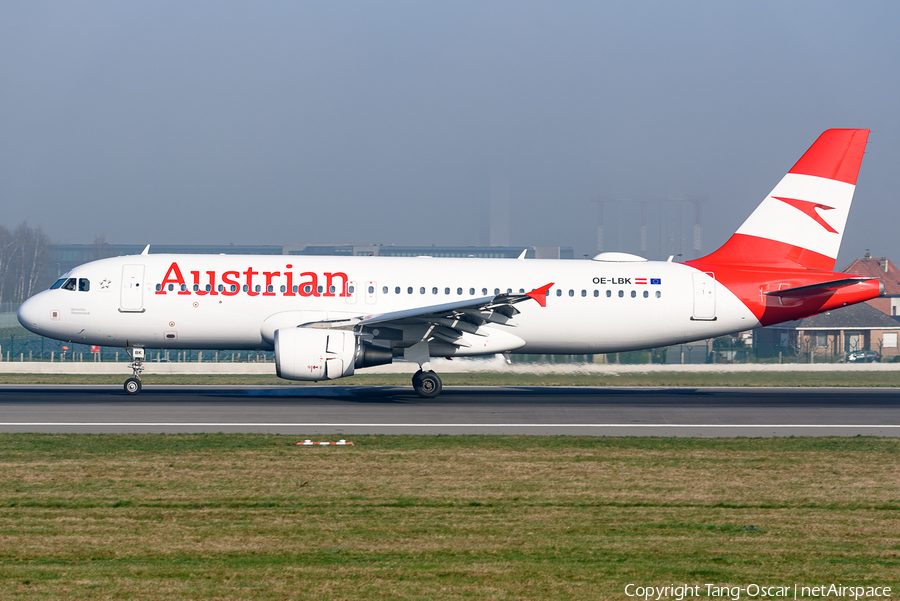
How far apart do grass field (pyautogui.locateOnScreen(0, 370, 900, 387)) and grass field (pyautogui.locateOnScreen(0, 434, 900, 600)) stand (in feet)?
51.7

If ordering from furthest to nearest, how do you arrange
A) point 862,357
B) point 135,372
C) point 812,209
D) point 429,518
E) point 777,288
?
point 862,357 < point 812,209 < point 777,288 < point 135,372 < point 429,518

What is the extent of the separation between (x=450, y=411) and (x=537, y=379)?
11514 mm

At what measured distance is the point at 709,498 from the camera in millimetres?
11242

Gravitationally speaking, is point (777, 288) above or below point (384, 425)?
above

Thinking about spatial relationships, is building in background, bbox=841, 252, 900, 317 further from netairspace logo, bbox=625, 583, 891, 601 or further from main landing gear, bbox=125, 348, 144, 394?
netairspace logo, bbox=625, 583, 891, 601

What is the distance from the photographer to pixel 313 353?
2288cm

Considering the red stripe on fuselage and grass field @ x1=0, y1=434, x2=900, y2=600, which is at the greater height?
the red stripe on fuselage

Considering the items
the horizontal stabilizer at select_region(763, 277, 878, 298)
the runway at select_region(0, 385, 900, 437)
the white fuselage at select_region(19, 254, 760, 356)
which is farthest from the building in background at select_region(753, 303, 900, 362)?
the runway at select_region(0, 385, 900, 437)

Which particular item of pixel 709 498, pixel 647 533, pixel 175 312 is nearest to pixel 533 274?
pixel 175 312

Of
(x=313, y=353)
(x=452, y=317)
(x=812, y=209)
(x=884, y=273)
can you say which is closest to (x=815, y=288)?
(x=812, y=209)

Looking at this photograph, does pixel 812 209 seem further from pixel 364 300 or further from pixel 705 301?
pixel 364 300

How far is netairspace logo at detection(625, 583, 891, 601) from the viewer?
279 inches

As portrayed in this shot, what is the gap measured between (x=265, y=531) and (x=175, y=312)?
17249 millimetres

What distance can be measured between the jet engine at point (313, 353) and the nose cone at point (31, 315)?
25.7 ft
